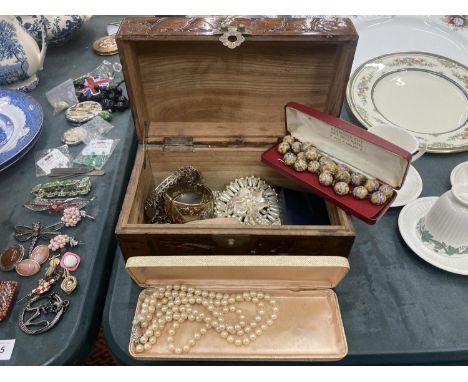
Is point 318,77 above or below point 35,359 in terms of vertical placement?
above

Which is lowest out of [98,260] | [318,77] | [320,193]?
[98,260]

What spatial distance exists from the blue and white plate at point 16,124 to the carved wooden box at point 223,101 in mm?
352

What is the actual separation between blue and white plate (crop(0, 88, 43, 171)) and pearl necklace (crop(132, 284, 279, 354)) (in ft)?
1.74

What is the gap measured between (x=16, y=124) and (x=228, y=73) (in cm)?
62

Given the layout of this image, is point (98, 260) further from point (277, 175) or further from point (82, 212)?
point (277, 175)

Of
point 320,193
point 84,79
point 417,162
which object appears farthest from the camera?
→ point 84,79

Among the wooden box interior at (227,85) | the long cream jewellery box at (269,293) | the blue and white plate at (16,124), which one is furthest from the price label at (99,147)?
the long cream jewellery box at (269,293)

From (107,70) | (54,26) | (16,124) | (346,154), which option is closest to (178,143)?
(346,154)

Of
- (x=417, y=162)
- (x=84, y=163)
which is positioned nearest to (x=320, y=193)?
(x=417, y=162)

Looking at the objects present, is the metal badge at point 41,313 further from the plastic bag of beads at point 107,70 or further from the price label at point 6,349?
the plastic bag of beads at point 107,70

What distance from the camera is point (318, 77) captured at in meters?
0.81

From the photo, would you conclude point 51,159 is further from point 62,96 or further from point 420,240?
point 420,240

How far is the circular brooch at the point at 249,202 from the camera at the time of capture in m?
0.88

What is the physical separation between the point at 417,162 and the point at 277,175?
40 centimetres
